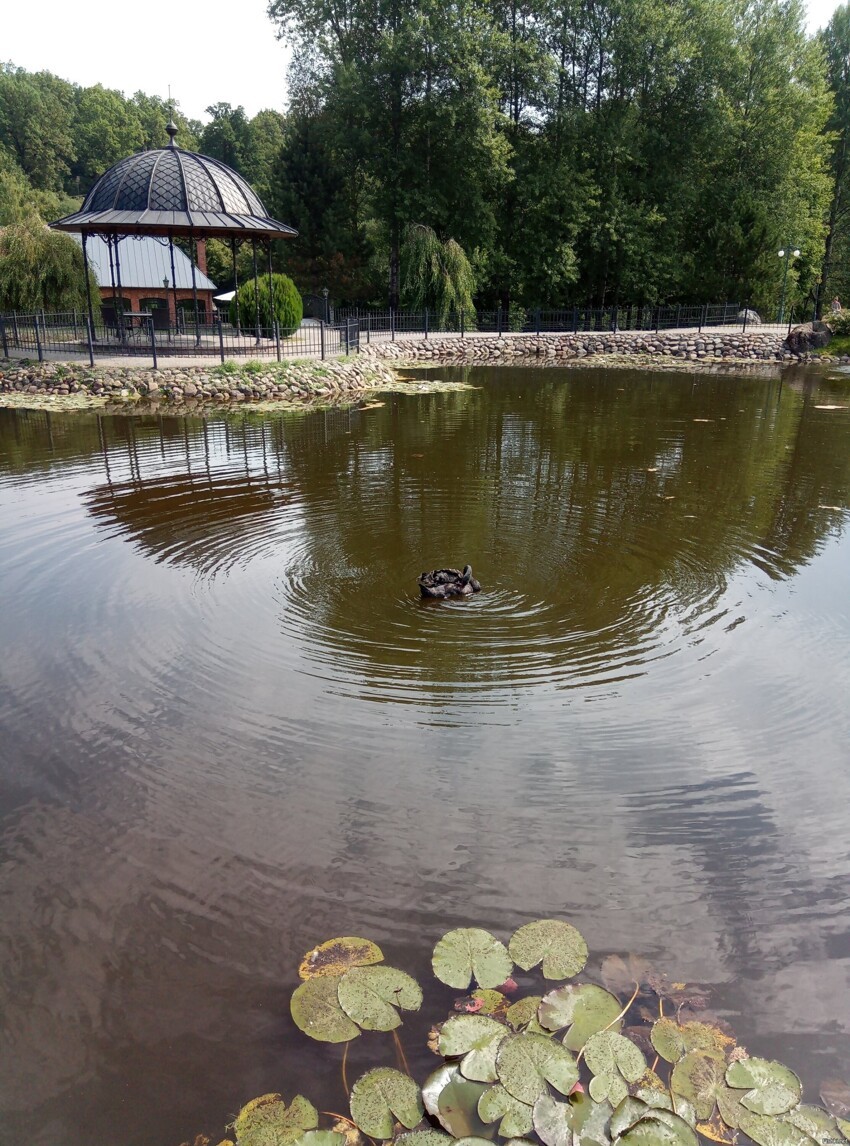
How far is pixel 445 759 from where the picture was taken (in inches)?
193

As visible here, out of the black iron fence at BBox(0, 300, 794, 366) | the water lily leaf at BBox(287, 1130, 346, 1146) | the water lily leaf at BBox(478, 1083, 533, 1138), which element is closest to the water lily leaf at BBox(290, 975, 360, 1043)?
the water lily leaf at BBox(287, 1130, 346, 1146)

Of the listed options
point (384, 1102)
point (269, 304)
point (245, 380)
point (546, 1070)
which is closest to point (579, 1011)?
point (546, 1070)

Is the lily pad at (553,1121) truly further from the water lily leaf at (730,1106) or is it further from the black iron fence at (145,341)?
the black iron fence at (145,341)

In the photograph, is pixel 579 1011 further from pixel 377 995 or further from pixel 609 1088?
pixel 377 995

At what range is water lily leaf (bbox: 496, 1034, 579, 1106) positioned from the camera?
9.36 ft

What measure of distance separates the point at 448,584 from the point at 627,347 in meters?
29.9

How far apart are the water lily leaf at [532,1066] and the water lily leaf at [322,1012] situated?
596 millimetres

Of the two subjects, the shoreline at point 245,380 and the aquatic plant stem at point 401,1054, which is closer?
the aquatic plant stem at point 401,1054

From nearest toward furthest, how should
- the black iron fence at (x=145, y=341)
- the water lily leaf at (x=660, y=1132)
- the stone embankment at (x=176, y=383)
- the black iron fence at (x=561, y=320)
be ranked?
the water lily leaf at (x=660, y=1132), the stone embankment at (x=176, y=383), the black iron fence at (x=145, y=341), the black iron fence at (x=561, y=320)

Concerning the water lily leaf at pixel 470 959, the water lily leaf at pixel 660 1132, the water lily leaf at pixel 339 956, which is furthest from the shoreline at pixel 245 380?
the water lily leaf at pixel 660 1132

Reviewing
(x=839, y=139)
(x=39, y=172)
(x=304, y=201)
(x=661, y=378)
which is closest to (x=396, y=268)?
(x=304, y=201)

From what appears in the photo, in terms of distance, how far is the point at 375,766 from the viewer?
190 inches

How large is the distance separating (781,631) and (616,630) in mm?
1412

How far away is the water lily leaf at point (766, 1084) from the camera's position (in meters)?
2.81
